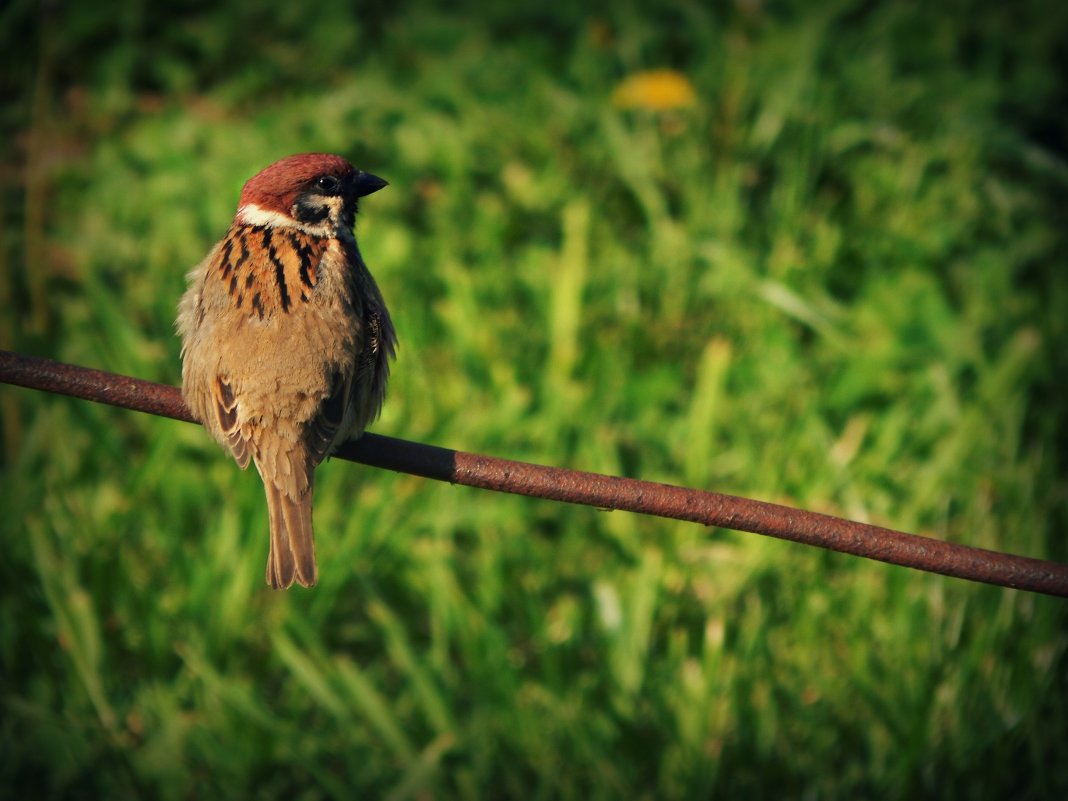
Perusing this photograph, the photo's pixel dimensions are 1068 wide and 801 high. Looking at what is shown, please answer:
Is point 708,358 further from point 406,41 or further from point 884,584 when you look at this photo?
point 406,41

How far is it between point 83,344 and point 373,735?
6.04 feet

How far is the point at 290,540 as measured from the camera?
8.71ft

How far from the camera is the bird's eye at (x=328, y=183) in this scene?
A: 3066 millimetres

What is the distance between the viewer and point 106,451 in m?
3.88

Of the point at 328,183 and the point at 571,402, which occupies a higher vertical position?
the point at 328,183

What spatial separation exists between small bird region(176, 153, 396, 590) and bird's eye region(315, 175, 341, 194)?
14cm

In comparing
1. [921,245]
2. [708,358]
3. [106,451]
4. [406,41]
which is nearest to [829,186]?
[921,245]

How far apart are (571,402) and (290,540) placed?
153 centimetres

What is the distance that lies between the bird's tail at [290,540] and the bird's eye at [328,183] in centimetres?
72

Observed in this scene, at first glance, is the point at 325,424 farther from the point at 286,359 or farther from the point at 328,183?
the point at 328,183

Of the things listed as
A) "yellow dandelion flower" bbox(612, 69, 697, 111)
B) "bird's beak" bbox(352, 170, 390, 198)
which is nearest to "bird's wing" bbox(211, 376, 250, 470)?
"bird's beak" bbox(352, 170, 390, 198)

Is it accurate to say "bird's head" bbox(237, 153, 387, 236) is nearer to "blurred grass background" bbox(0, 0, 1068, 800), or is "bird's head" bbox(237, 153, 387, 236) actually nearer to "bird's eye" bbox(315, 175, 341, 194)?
"bird's eye" bbox(315, 175, 341, 194)

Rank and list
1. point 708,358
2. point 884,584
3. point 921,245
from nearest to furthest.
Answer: point 884,584
point 708,358
point 921,245

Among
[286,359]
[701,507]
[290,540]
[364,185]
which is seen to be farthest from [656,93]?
[701,507]
